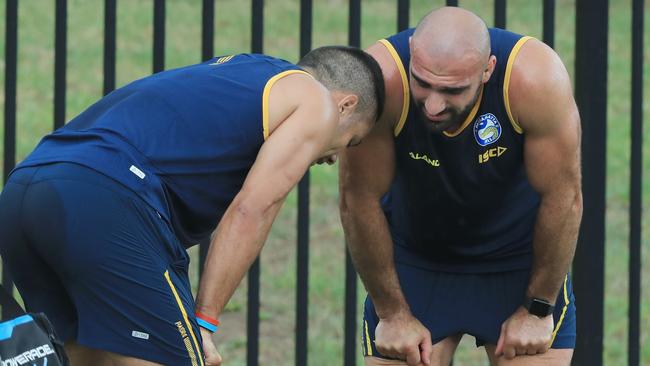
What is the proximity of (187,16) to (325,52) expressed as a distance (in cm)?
688

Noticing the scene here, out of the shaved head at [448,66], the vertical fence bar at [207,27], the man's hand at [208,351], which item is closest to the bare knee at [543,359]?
the shaved head at [448,66]

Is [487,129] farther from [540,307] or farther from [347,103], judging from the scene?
[540,307]

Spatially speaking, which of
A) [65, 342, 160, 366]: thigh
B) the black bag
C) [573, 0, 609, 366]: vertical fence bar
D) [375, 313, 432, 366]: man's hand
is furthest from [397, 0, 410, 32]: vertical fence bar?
the black bag

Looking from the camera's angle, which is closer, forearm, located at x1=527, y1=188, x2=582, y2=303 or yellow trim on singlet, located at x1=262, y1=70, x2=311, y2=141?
yellow trim on singlet, located at x1=262, y1=70, x2=311, y2=141

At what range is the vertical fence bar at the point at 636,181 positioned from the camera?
5.16m

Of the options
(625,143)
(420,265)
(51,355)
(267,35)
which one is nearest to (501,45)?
(420,265)

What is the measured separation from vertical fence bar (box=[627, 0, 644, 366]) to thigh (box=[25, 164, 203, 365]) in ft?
7.12

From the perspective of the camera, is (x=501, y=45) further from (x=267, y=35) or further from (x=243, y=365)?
(x=267, y=35)

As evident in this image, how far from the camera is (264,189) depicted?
3.71 metres

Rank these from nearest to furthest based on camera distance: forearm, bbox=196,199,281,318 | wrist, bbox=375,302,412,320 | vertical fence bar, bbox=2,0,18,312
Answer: forearm, bbox=196,199,281,318 < wrist, bbox=375,302,412,320 < vertical fence bar, bbox=2,0,18,312

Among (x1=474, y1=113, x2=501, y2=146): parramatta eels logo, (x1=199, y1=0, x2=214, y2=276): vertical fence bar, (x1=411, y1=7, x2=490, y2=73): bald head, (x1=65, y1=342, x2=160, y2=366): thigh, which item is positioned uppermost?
(x1=411, y1=7, x2=490, y2=73): bald head

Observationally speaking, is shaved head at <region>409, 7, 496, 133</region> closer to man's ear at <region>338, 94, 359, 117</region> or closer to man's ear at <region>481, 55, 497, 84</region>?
man's ear at <region>481, 55, 497, 84</region>

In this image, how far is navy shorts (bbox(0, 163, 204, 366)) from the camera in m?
3.58

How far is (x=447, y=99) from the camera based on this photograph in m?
4.07
